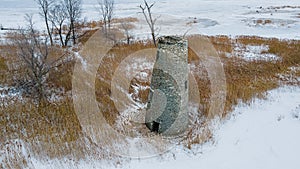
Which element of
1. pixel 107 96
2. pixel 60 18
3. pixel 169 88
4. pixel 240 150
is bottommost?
pixel 240 150

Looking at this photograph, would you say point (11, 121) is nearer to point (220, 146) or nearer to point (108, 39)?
point (220, 146)

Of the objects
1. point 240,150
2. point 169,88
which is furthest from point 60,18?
point 240,150

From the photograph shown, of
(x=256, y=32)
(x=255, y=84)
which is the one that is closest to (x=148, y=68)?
(x=255, y=84)

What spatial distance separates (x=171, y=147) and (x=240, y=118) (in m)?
2.08

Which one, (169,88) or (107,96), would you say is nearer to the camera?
(169,88)

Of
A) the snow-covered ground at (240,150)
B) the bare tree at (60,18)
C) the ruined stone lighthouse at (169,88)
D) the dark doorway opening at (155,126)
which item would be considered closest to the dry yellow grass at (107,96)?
the snow-covered ground at (240,150)

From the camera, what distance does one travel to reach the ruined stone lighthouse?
4426 millimetres

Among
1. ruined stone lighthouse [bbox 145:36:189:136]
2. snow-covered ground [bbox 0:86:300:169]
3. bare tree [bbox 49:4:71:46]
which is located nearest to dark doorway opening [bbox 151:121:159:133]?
ruined stone lighthouse [bbox 145:36:189:136]

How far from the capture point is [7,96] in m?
6.38

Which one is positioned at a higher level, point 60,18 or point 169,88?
point 60,18

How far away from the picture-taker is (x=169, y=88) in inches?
183

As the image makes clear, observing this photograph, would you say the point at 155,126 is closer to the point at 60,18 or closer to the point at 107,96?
the point at 107,96

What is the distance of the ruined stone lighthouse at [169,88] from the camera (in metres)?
4.43

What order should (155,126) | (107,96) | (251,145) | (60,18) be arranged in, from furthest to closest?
1. (60,18)
2. (107,96)
3. (155,126)
4. (251,145)
